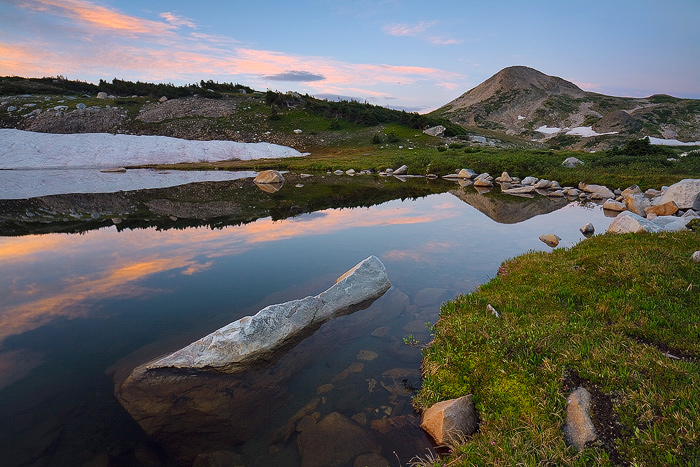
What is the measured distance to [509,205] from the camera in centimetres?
3062

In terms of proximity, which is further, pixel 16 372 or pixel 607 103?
pixel 607 103

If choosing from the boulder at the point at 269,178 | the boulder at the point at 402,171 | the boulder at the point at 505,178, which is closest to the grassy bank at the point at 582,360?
the boulder at the point at 505,178

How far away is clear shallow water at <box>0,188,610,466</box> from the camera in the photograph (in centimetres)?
657

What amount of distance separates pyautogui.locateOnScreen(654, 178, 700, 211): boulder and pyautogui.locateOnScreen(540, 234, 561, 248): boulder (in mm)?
10726

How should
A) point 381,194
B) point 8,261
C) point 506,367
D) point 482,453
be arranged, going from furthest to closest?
point 381,194 < point 8,261 < point 506,367 < point 482,453

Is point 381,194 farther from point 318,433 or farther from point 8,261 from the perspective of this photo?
point 318,433

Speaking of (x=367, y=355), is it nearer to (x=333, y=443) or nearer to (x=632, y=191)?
(x=333, y=443)

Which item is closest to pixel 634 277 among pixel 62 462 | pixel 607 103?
pixel 62 462

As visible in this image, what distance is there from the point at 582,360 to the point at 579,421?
1479 millimetres

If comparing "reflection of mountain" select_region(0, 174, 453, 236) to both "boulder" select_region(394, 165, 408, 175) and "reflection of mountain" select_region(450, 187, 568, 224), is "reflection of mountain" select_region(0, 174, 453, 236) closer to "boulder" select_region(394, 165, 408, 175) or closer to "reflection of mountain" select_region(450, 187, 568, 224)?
"reflection of mountain" select_region(450, 187, 568, 224)

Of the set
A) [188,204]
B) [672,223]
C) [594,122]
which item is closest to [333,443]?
[672,223]

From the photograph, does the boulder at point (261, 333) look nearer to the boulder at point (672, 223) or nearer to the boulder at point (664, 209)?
the boulder at point (672, 223)

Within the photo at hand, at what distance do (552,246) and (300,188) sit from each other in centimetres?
2780

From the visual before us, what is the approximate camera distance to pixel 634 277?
1027 centimetres
